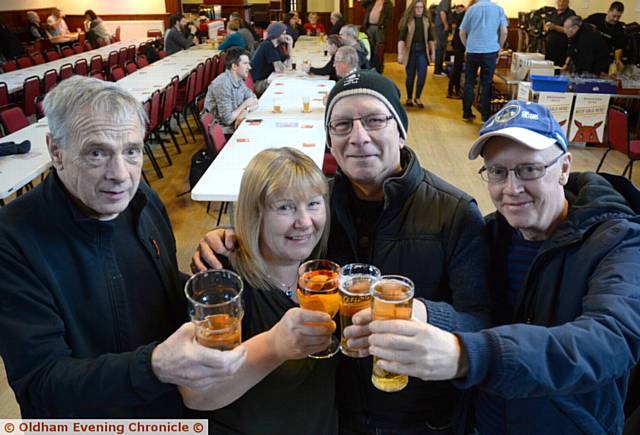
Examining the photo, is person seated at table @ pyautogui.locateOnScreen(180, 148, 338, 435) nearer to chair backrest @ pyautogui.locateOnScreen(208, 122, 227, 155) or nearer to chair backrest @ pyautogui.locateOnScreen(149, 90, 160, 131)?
chair backrest @ pyautogui.locateOnScreen(208, 122, 227, 155)

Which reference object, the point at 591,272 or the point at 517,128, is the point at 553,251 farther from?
the point at 517,128

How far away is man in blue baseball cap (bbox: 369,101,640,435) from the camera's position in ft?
3.18

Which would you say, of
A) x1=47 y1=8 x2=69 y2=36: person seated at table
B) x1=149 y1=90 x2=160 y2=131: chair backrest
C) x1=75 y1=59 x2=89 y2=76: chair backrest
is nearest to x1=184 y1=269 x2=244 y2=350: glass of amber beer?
x1=149 y1=90 x2=160 y2=131: chair backrest

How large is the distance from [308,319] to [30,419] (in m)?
0.84

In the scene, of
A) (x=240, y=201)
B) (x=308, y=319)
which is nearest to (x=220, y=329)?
(x=308, y=319)

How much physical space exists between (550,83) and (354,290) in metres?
6.23

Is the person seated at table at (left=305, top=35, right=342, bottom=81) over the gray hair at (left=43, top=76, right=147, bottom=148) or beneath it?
beneath

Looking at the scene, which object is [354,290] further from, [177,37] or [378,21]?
[177,37]

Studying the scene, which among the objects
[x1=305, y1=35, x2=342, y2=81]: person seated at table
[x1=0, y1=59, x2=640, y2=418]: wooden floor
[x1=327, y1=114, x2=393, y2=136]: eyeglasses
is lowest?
[x1=0, y1=59, x2=640, y2=418]: wooden floor

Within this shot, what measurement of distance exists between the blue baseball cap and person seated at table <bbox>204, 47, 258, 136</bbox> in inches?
172

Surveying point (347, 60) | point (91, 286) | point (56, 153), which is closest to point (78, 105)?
point (56, 153)

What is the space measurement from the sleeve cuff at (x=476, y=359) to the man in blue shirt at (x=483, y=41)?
25.5 ft

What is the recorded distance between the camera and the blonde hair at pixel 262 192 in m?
1.49

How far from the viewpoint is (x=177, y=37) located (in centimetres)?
1138
